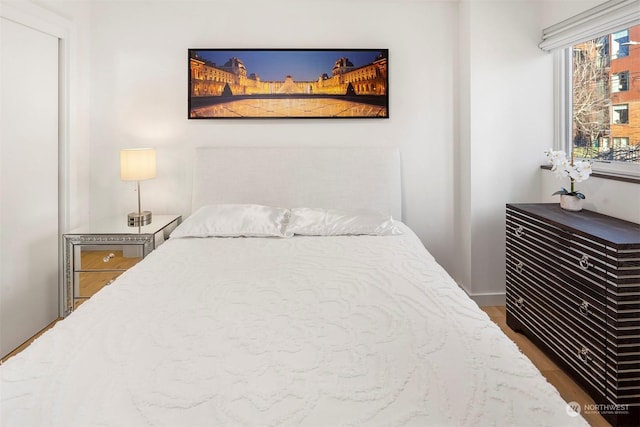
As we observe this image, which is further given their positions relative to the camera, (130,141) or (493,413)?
(130,141)

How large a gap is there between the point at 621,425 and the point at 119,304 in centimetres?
228

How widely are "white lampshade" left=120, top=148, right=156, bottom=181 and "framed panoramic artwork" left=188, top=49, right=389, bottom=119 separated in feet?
1.75

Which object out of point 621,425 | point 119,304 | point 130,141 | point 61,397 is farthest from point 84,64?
point 621,425

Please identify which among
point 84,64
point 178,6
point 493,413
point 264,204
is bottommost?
point 493,413

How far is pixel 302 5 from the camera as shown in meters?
3.38

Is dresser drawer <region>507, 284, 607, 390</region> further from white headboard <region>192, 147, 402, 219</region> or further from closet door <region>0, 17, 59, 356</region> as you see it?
closet door <region>0, 17, 59, 356</region>

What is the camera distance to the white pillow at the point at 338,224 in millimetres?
2879

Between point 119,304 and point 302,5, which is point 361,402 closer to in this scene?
point 119,304

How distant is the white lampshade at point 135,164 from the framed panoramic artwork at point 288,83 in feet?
1.75

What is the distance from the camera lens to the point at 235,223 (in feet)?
9.50

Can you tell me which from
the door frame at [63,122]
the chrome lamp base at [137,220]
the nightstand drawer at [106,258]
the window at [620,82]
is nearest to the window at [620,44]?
the window at [620,82]

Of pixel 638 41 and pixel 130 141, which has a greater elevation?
pixel 638 41

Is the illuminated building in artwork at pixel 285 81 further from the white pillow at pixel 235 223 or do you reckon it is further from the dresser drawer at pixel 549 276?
the dresser drawer at pixel 549 276
